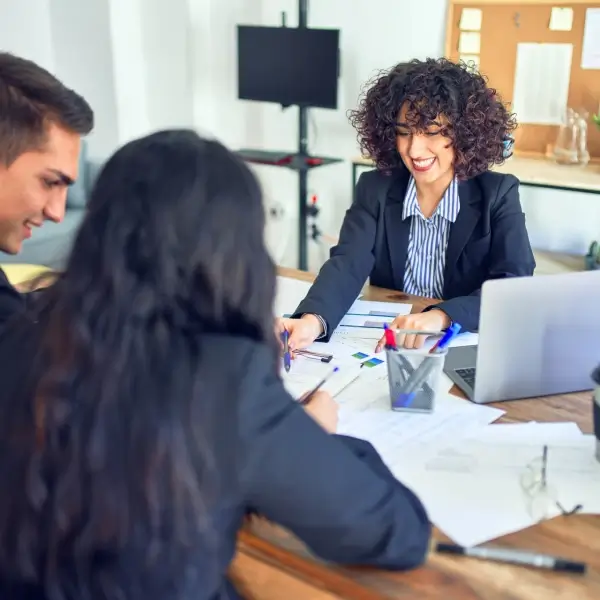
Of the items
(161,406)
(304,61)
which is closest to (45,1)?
(304,61)

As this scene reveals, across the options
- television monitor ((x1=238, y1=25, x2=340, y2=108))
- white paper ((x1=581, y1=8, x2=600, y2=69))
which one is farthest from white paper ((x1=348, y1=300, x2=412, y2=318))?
white paper ((x1=581, y1=8, x2=600, y2=69))

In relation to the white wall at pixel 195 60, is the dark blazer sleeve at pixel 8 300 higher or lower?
lower

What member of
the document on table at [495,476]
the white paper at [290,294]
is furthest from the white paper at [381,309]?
the document on table at [495,476]

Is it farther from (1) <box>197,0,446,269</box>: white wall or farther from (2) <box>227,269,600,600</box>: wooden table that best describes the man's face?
(1) <box>197,0,446,269</box>: white wall

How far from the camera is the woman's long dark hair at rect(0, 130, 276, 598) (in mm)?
700

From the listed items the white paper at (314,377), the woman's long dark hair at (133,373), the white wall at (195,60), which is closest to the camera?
the woman's long dark hair at (133,373)

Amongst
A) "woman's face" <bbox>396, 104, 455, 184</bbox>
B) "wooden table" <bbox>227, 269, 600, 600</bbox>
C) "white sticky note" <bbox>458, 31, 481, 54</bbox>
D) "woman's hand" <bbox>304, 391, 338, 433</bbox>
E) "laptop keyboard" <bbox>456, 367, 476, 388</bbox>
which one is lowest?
"wooden table" <bbox>227, 269, 600, 600</bbox>

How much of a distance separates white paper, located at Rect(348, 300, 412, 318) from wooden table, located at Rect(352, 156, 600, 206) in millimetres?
1100

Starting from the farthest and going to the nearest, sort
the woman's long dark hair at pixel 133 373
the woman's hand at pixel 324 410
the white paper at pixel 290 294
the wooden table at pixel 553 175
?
1. the wooden table at pixel 553 175
2. the white paper at pixel 290 294
3. the woman's hand at pixel 324 410
4. the woman's long dark hair at pixel 133 373

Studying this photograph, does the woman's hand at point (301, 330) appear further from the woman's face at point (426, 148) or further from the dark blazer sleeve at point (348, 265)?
the woman's face at point (426, 148)

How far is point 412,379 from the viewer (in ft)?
4.10

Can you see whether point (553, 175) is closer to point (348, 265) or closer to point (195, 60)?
point (348, 265)

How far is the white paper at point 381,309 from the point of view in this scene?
171 centimetres

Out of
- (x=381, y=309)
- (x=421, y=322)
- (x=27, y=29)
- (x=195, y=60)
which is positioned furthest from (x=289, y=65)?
(x=421, y=322)
